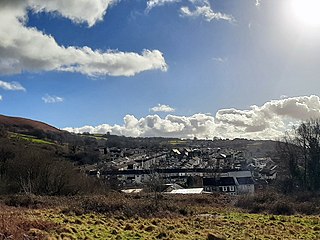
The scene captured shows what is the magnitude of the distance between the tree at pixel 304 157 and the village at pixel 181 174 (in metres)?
7.06

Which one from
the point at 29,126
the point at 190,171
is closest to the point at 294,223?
the point at 190,171

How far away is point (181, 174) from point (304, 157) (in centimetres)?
5256

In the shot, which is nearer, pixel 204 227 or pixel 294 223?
pixel 204 227

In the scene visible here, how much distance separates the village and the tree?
706cm

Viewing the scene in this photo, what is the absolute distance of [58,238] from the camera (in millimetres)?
12016

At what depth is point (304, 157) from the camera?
57156 mm

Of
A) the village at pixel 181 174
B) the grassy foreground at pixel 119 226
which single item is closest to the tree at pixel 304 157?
the village at pixel 181 174

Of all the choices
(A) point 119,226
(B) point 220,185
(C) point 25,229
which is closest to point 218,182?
(B) point 220,185

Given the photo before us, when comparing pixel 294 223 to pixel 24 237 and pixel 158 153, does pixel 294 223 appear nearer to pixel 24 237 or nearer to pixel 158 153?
pixel 24 237

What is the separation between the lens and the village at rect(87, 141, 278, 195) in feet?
228

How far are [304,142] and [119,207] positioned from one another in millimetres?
41218

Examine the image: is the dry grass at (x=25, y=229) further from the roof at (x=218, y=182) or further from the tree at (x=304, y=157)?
the roof at (x=218, y=182)

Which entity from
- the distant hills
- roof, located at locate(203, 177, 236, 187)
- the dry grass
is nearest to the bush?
the dry grass

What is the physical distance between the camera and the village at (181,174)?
6950cm
